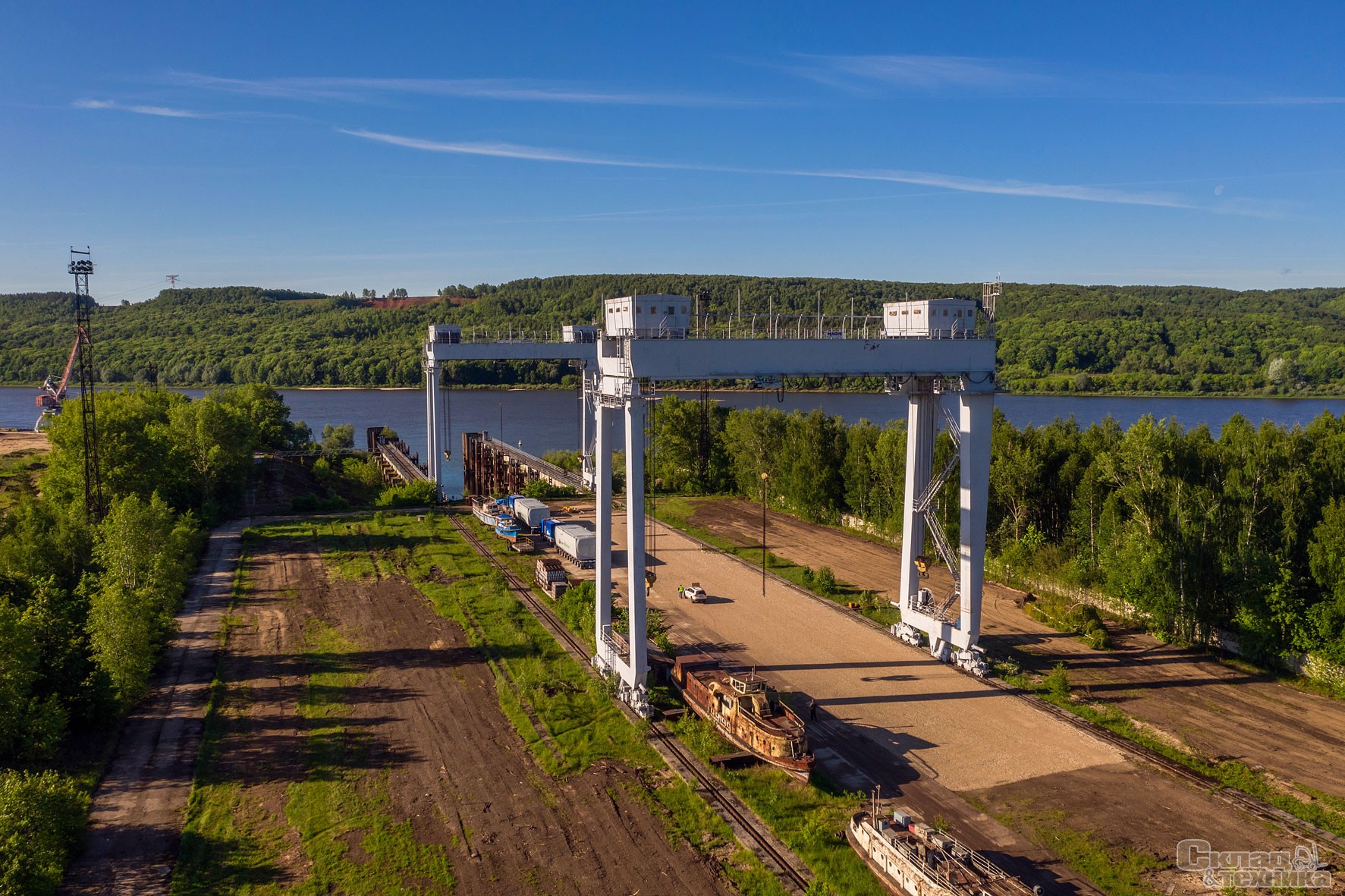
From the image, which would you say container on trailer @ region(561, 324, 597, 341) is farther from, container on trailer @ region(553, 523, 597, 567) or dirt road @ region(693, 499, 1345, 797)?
dirt road @ region(693, 499, 1345, 797)

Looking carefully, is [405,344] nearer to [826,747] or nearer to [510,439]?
[510,439]

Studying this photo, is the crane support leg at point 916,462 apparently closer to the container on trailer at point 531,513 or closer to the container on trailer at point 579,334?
the container on trailer at point 531,513

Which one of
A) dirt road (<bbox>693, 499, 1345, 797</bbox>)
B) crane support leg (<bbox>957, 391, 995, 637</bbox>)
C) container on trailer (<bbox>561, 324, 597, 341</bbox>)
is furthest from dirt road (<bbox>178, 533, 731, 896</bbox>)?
container on trailer (<bbox>561, 324, 597, 341</bbox>)

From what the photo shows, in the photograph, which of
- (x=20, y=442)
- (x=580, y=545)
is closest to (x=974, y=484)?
(x=580, y=545)

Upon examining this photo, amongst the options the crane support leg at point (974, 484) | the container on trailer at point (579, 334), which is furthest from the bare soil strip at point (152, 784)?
the container on trailer at point (579, 334)

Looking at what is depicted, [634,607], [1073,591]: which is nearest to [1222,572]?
[1073,591]

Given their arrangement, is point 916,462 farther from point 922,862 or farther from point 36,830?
point 36,830
